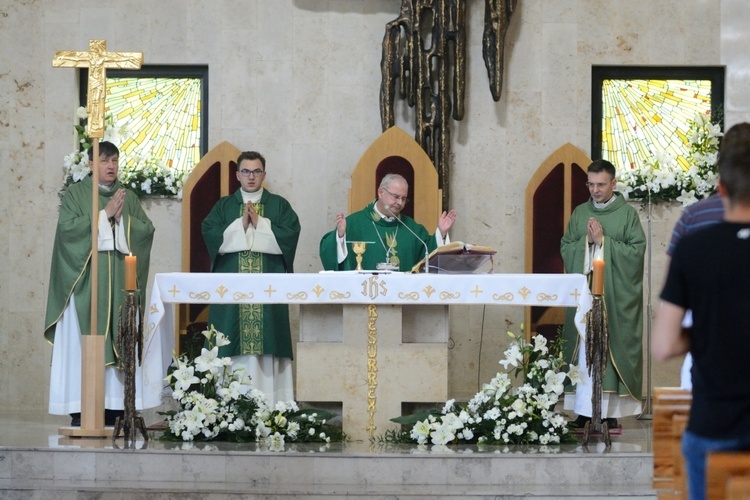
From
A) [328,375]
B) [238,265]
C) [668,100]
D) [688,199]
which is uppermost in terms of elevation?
[668,100]

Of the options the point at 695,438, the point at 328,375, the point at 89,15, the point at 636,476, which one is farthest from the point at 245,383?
the point at 695,438

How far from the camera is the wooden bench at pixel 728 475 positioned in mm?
2580

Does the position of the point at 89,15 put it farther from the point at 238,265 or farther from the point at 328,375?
the point at 328,375

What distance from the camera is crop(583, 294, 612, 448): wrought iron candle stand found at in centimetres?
663

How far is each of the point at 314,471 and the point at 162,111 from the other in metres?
4.49

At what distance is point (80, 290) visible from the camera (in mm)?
7711

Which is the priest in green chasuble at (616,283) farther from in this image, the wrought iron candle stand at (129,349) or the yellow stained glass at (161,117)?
the yellow stained glass at (161,117)

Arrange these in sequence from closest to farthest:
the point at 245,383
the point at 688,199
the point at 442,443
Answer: the point at 442,443
the point at 245,383
the point at 688,199

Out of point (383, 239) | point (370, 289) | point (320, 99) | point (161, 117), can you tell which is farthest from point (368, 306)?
point (161, 117)

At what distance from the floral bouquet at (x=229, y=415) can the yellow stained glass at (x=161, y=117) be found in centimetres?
312

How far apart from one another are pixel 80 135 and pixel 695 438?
750 centimetres

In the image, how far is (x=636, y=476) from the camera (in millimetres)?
6246

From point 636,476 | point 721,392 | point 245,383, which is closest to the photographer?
point 721,392

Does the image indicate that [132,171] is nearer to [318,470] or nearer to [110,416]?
[110,416]
